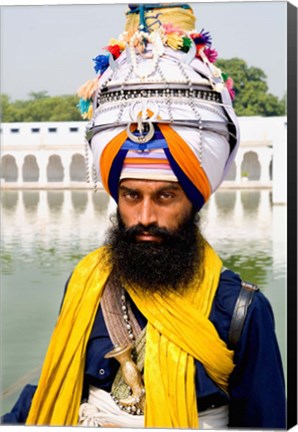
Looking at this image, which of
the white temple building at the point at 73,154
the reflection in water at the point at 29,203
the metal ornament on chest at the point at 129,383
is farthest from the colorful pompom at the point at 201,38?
the white temple building at the point at 73,154

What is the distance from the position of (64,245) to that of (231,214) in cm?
326

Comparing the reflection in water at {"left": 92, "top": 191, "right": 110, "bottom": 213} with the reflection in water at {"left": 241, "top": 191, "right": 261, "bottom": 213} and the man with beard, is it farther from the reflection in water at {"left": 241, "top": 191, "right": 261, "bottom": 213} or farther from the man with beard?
the man with beard

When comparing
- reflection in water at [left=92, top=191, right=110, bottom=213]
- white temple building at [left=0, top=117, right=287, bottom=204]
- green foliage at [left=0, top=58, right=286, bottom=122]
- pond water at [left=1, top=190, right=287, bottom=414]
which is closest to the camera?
pond water at [left=1, top=190, right=287, bottom=414]

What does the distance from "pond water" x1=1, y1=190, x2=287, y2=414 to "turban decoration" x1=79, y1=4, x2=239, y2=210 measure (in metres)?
0.32

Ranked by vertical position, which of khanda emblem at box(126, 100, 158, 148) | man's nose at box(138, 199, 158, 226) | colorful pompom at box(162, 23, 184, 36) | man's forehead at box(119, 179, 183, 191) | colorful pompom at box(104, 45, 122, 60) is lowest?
man's nose at box(138, 199, 158, 226)

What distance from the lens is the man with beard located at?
179 centimetres

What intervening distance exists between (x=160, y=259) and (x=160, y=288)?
0.27ft

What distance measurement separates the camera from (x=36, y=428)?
1935 mm

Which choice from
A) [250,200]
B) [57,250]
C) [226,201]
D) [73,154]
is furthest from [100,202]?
[73,154]

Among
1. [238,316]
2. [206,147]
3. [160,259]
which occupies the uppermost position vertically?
[206,147]

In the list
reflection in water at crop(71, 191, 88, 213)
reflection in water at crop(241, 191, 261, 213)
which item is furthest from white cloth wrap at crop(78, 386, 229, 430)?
reflection in water at crop(241, 191, 261, 213)

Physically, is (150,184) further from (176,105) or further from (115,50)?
(115,50)

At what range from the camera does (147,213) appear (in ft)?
5.87

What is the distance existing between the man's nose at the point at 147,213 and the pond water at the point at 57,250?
0.32 m
